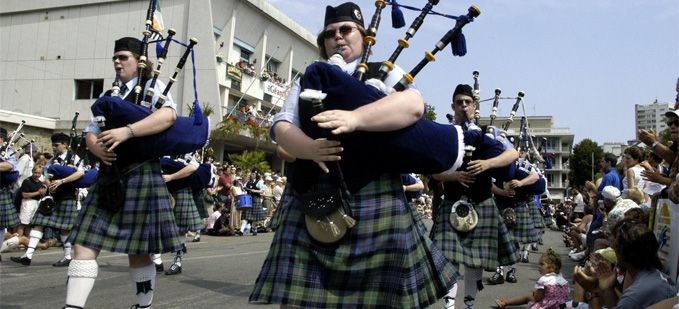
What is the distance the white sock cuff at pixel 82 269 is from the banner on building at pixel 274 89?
32060 mm

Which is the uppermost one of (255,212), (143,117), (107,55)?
(107,55)

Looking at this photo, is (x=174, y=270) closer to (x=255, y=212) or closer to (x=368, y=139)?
(x=368, y=139)

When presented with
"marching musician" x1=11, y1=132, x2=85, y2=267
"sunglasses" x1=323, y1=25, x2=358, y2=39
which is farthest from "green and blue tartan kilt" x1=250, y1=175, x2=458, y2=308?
"marching musician" x1=11, y1=132, x2=85, y2=267

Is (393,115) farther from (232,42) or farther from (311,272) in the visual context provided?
(232,42)

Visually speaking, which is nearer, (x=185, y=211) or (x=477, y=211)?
→ (x=477, y=211)

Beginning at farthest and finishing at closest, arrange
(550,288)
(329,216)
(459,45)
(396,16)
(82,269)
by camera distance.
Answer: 1. (550,288)
2. (82,269)
3. (396,16)
4. (459,45)
5. (329,216)

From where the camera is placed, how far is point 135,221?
11.6 ft

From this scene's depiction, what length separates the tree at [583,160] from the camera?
59.4m

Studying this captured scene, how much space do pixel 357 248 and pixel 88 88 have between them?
32.4m

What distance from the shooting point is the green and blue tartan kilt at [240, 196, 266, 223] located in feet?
50.4

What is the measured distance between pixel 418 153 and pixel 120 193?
2.05 m

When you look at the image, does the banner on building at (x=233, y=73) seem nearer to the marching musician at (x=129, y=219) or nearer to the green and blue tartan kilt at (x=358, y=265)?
the marching musician at (x=129, y=219)

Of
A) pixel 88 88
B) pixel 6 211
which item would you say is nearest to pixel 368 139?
pixel 6 211

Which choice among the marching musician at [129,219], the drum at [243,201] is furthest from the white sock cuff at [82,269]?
the drum at [243,201]
